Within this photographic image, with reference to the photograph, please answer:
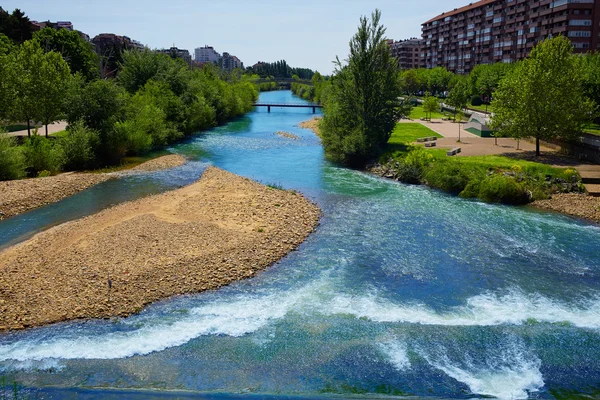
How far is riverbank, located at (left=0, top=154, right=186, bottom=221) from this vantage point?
3222cm

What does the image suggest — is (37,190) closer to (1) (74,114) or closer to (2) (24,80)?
(1) (74,114)

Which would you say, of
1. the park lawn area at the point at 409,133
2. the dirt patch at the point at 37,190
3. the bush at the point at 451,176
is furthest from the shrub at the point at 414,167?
the dirt patch at the point at 37,190

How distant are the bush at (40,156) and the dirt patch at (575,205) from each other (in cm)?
3739

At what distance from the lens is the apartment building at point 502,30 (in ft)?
316

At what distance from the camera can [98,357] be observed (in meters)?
16.1

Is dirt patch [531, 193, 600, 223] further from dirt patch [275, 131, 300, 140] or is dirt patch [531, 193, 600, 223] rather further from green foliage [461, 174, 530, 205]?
dirt patch [275, 131, 300, 140]

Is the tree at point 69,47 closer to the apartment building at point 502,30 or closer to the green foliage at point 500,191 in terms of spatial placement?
the green foliage at point 500,191

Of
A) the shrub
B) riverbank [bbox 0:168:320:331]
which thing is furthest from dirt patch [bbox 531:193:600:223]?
riverbank [bbox 0:168:320:331]

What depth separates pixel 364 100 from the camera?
160ft

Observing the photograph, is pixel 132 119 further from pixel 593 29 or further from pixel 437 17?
pixel 437 17

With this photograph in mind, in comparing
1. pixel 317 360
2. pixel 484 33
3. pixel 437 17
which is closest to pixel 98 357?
pixel 317 360

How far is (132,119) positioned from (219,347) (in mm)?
40024

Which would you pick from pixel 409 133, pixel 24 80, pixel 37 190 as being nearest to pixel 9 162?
pixel 37 190

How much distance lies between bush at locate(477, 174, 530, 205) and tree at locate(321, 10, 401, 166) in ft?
48.0
